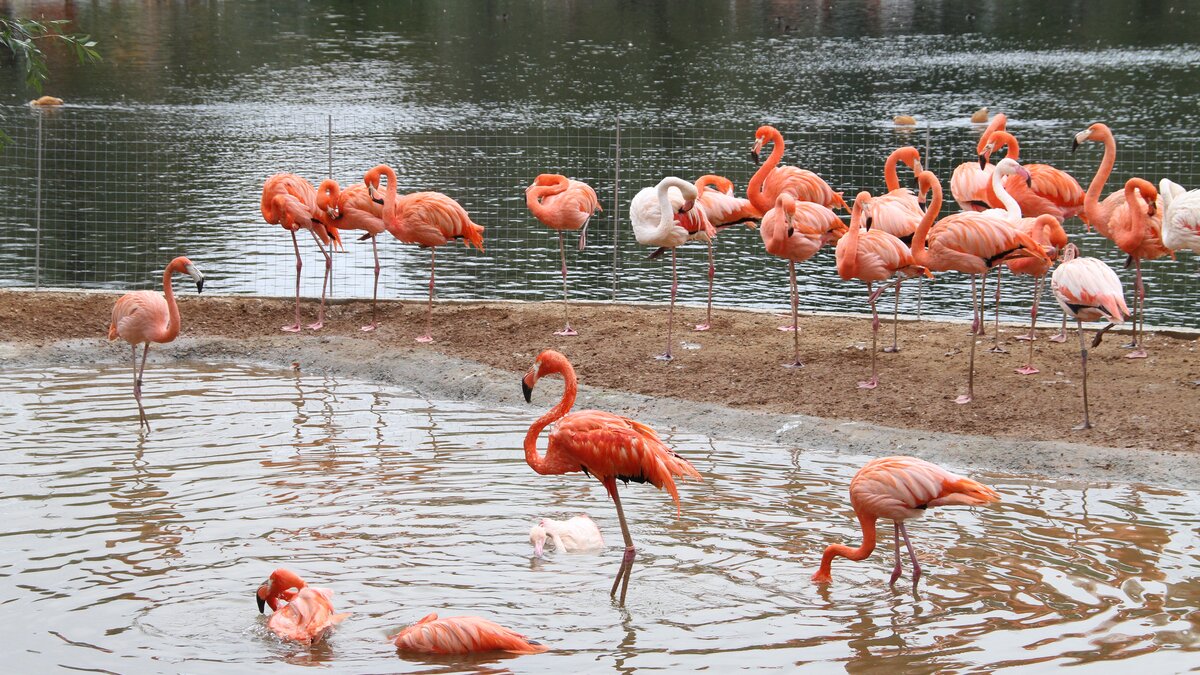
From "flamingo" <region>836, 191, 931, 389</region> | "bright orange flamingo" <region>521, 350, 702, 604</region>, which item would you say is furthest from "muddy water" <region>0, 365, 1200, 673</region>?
"flamingo" <region>836, 191, 931, 389</region>

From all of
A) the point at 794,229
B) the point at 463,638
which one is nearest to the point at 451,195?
the point at 794,229

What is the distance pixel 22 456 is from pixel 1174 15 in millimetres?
46436

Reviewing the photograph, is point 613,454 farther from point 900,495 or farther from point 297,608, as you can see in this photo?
point 297,608

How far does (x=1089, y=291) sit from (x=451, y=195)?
12.0 metres

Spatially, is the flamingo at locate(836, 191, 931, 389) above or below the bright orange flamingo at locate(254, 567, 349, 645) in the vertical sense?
above

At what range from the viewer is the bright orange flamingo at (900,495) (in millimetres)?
5695

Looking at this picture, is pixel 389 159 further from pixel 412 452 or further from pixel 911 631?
pixel 911 631

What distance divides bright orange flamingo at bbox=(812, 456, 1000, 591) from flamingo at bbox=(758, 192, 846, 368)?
3.67 m

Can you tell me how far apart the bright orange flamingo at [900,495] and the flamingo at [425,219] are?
5.55m

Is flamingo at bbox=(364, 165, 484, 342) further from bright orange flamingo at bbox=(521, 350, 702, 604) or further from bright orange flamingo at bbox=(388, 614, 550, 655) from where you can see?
bright orange flamingo at bbox=(388, 614, 550, 655)

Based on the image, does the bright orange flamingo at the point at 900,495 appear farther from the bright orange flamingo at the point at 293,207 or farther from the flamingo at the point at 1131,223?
the bright orange flamingo at the point at 293,207

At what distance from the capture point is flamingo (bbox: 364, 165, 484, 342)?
1081 cm

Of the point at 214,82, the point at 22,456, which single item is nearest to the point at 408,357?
the point at 22,456

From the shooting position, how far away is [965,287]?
14.6m
